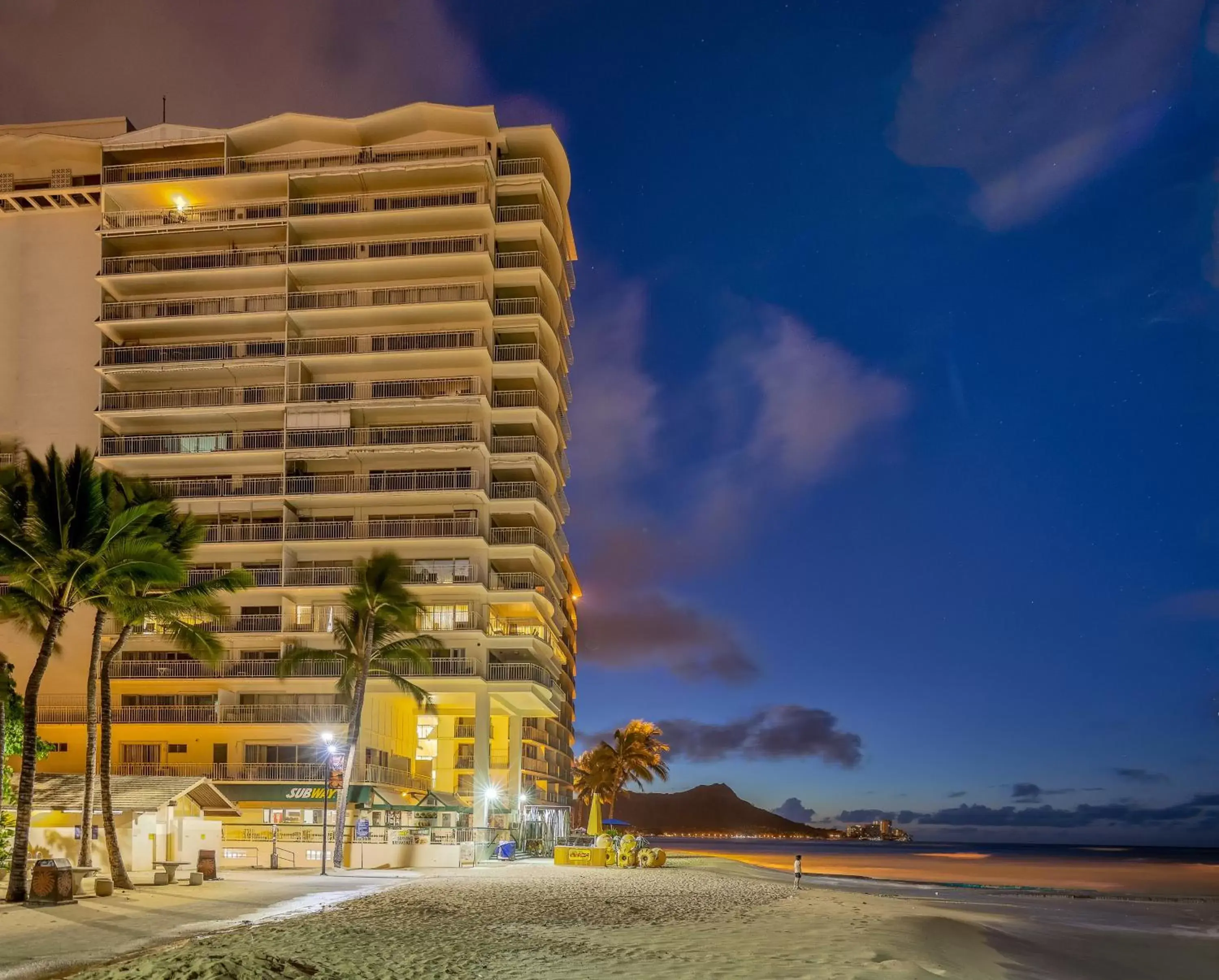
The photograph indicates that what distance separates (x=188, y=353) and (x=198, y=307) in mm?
2509

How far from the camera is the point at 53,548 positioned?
81.7 feet

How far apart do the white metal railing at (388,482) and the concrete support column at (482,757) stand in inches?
405

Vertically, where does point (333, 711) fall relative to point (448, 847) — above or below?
above

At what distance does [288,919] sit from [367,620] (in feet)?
80.4

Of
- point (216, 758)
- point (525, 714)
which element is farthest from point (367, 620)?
point (525, 714)

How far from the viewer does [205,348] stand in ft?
193

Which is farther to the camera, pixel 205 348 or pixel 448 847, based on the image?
pixel 205 348

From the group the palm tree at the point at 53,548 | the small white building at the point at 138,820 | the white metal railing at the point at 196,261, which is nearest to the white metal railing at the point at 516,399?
the white metal railing at the point at 196,261

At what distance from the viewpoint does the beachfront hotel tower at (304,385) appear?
5484 cm

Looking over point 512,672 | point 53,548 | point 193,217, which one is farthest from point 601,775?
point 53,548

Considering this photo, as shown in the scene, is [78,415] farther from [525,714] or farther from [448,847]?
[448,847]

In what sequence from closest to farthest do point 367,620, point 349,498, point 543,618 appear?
1. point 367,620
2. point 349,498
3. point 543,618

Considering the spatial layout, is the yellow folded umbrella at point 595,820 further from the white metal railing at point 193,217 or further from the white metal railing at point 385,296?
the white metal railing at point 193,217

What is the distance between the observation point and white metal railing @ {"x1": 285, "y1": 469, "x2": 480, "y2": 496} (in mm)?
55625
